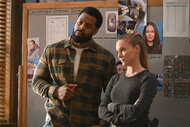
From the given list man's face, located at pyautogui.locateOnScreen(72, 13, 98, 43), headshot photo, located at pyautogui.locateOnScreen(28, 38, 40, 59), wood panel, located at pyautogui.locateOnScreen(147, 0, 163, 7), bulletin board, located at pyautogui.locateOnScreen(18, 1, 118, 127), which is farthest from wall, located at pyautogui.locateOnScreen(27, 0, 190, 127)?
headshot photo, located at pyautogui.locateOnScreen(28, 38, 40, 59)

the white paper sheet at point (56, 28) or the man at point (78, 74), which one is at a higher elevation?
the white paper sheet at point (56, 28)

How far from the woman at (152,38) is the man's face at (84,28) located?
0.50 metres

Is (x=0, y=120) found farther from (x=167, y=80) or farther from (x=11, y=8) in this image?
(x=167, y=80)

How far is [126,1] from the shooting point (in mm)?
1868

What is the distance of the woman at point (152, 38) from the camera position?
6.08ft

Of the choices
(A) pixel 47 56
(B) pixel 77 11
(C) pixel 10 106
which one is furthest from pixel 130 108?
(C) pixel 10 106

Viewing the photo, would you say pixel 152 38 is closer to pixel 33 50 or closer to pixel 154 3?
pixel 154 3

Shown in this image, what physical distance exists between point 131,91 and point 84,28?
0.46m

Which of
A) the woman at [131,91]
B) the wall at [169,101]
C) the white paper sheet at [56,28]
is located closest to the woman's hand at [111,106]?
the woman at [131,91]

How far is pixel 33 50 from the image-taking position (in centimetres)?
206

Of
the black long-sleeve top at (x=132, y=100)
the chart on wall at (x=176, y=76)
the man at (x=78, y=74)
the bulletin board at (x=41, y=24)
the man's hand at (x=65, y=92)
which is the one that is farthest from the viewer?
the bulletin board at (x=41, y=24)

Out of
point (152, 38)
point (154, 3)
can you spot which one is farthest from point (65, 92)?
point (154, 3)

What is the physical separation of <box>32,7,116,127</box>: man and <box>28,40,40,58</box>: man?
20.0 inches

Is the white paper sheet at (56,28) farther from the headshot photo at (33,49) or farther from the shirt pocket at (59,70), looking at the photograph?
the shirt pocket at (59,70)
